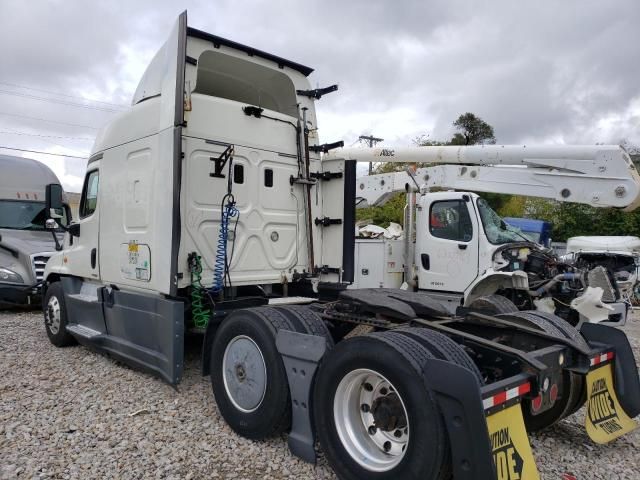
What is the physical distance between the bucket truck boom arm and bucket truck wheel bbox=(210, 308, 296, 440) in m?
3.61

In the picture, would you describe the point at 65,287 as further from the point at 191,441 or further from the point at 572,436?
the point at 572,436

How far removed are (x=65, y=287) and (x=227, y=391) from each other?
3745mm

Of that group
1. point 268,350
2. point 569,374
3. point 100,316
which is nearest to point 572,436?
point 569,374

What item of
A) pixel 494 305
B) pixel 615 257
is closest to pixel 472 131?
pixel 615 257

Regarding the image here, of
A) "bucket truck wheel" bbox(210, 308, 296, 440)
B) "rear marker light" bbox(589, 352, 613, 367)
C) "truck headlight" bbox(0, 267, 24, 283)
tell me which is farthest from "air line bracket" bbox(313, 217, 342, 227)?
"truck headlight" bbox(0, 267, 24, 283)

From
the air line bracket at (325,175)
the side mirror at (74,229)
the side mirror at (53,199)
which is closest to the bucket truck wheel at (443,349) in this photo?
the air line bracket at (325,175)

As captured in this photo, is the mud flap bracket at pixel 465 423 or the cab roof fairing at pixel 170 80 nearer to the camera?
Answer: the mud flap bracket at pixel 465 423

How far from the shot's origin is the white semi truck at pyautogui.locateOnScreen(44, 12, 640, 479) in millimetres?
2916

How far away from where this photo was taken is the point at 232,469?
358 cm

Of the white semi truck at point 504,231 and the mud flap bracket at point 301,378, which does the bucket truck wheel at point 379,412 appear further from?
the white semi truck at point 504,231

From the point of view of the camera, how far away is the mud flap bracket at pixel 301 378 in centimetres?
355

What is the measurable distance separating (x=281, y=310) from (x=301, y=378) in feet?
2.27

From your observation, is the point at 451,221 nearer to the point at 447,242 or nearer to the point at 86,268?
the point at 447,242

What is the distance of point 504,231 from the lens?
27.3 feet
